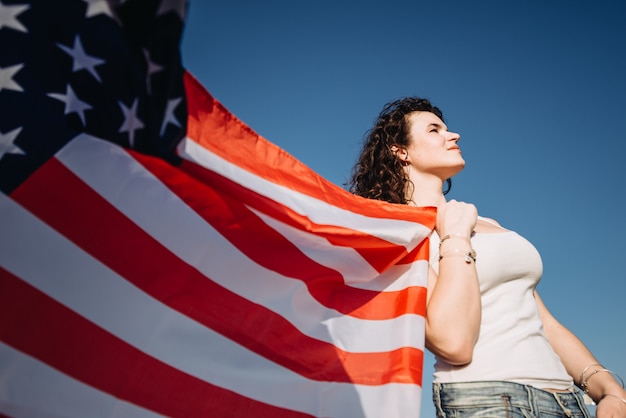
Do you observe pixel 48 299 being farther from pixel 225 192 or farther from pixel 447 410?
pixel 447 410

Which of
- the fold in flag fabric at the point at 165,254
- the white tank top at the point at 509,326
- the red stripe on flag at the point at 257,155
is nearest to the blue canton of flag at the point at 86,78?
the fold in flag fabric at the point at 165,254

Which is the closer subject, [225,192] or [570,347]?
[225,192]

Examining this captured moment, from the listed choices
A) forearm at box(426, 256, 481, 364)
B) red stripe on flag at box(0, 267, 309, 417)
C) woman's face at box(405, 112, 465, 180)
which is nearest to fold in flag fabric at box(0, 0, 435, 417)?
red stripe on flag at box(0, 267, 309, 417)

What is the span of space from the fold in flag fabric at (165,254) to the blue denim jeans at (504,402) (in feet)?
0.60

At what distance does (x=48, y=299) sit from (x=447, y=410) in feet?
6.08

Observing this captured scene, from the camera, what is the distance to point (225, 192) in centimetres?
234

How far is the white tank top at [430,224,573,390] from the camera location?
227cm

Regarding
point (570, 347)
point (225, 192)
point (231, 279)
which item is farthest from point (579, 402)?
point (225, 192)

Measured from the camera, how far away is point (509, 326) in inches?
95.0

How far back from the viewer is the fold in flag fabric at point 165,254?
182cm

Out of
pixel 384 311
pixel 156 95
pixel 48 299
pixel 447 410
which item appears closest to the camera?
pixel 156 95

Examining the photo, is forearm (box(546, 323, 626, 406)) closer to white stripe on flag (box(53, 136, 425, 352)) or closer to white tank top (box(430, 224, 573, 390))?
white tank top (box(430, 224, 573, 390))

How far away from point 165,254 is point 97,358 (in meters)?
0.53

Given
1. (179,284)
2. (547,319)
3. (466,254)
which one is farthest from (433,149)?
(179,284)
